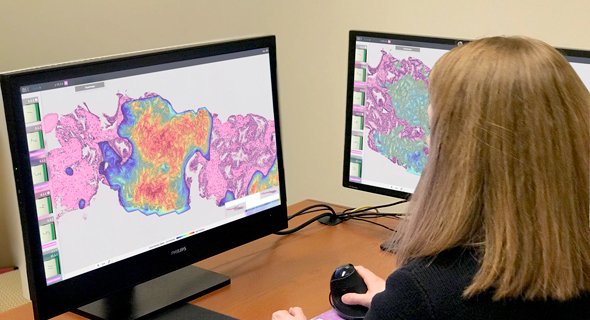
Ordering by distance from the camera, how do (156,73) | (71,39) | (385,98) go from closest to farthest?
(156,73) < (385,98) < (71,39)

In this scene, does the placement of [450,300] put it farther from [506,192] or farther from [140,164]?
[140,164]

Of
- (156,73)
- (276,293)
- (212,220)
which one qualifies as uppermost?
(156,73)

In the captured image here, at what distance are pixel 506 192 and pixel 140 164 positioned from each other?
591 millimetres

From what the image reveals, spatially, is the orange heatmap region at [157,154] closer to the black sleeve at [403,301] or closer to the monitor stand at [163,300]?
the monitor stand at [163,300]

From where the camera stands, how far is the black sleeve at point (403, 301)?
72cm

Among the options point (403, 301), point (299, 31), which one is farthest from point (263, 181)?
point (299, 31)

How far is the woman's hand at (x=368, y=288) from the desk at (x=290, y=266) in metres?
0.05

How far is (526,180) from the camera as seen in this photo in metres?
0.71

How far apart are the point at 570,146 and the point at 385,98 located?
61 cm

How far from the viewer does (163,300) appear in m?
1.07

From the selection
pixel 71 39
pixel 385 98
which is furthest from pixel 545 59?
pixel 71 39

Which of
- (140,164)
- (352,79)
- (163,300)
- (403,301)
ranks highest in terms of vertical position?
(352,79)

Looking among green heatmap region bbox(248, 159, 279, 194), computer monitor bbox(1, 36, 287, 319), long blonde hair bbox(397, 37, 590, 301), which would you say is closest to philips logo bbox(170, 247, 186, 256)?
computer monitor bbox(1, 36, 287, 319)

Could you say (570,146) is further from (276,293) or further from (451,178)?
(276,293)
